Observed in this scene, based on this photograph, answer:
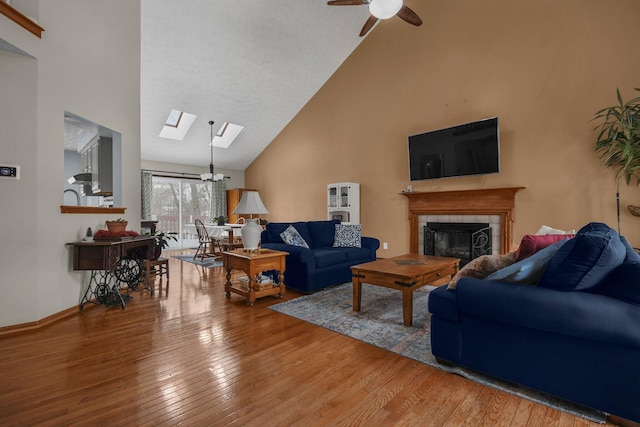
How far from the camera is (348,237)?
464 cm

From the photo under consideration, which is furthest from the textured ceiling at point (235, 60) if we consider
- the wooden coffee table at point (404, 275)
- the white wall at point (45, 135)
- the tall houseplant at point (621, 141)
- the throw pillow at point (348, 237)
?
the wooden coffee table at point (404, 275)

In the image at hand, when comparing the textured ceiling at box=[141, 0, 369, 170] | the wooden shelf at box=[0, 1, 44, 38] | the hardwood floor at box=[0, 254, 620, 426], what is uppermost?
the textured ceiling at box=[141, 0, 369, 170]

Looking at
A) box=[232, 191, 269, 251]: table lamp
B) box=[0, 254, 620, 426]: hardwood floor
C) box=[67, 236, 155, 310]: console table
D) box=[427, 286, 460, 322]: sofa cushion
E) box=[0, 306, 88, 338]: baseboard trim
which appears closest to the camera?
box=[0, 254, 620, 426]: hardwood floor

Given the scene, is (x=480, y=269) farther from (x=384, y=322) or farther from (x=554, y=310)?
(x=384, y=322)

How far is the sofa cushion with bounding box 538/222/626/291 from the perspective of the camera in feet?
4.97

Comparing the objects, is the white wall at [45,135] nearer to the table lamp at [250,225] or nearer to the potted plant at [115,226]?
the potted plant at [115,226]

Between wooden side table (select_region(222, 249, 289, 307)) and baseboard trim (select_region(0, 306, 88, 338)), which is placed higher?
wooden side table (select_region(222, 249, 289, 307))

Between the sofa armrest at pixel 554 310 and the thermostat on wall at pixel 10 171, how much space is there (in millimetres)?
3701

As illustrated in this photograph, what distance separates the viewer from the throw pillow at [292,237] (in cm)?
411

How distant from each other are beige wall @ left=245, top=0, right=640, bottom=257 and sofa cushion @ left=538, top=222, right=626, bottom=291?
311cm

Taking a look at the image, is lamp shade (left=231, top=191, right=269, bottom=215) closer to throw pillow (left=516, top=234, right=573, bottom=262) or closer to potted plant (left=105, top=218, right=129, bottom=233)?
potted plant (left=105, top=218, right=129, bottom=233)

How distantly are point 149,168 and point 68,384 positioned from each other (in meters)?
7.17

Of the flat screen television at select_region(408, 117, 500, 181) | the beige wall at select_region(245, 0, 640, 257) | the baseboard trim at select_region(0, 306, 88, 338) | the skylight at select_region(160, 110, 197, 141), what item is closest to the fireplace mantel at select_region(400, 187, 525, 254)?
the beige wall at select_region(245, 0, 640, 257)

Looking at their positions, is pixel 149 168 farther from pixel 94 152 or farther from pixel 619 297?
Answer: pixel 619 297
